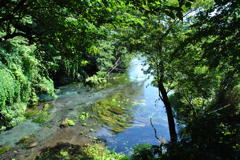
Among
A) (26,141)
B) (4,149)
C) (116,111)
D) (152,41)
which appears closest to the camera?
(152,41)

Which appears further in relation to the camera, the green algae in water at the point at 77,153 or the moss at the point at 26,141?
the moss at the point at 26,141

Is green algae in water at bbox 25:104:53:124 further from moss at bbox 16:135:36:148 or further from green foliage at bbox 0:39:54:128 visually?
moss at bbox 16:135:36:148

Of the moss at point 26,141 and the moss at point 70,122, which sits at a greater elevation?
the moss at point 70,122

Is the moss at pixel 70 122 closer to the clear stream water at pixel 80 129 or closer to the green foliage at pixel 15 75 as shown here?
the clear stream water at pixel 80 129

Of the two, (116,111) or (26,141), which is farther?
(116,111)

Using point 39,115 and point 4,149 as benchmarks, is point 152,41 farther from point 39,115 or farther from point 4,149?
point 39,115

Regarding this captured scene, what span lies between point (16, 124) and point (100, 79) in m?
5.68

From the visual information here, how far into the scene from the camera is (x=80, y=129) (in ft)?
32.0

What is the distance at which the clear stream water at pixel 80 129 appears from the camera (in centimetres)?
798

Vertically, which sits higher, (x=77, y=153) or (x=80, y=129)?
(x=80, y=129)

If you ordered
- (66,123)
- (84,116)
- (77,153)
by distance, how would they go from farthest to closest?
1. (84,116)
2. (66,123)
3. (77,153)

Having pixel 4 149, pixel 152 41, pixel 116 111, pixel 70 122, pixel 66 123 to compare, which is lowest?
pixel 4 149

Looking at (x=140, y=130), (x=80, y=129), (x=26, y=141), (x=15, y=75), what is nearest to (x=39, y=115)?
(x=26, y=141)

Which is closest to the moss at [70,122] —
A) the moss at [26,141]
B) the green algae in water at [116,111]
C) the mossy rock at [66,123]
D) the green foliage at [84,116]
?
the mossy rock at [66,123]
